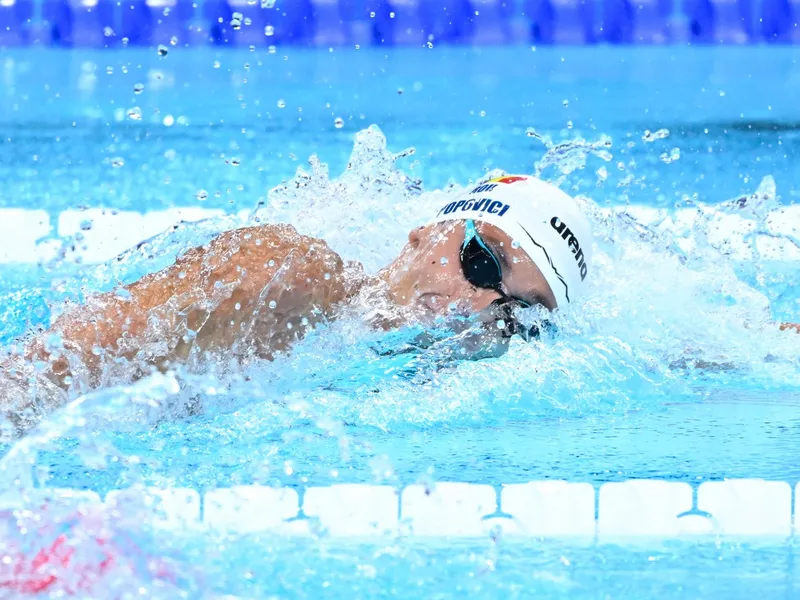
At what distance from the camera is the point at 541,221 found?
218 cm

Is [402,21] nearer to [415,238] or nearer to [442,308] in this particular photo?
[415,238]

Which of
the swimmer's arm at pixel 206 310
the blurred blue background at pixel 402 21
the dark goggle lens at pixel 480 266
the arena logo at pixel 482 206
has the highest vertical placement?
the blurred blue background at pixel 402 21

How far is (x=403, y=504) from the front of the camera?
1682 mm

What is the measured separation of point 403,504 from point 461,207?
740mm

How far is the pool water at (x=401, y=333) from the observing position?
1510 mm

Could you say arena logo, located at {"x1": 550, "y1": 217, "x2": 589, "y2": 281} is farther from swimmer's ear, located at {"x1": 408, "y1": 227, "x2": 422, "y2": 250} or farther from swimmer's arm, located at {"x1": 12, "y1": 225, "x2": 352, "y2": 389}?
swimmer's arm, located at {"x1": 12, "y1": 225, "x2": 352, "y2": 389}

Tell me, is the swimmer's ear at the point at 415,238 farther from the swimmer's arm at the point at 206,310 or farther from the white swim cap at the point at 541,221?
the swimmer's arm at the point at 206,310

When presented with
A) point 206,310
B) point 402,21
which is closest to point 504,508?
point 206,310

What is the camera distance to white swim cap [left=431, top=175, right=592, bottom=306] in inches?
84.4

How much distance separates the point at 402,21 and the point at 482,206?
305 cm

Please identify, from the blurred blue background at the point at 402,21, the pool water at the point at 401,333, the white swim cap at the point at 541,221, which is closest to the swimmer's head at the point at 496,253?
the white swim cap at the point at 541,221

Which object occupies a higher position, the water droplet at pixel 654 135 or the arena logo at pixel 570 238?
the water droplet at pixel 654 135

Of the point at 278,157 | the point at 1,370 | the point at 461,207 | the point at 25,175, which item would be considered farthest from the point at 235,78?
the point at 1,370

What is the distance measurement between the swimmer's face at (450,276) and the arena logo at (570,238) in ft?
0.41
